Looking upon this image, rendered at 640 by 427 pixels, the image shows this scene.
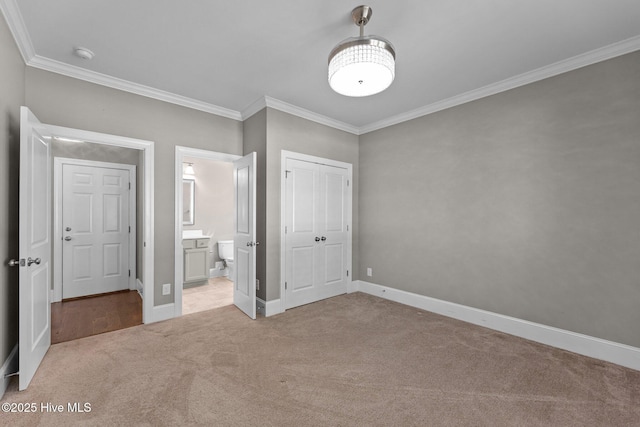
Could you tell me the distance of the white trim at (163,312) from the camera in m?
3.24

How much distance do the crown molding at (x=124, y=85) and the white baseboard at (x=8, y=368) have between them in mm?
2440

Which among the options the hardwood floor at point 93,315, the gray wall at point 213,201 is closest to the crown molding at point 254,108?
the gray wall at point 213,201

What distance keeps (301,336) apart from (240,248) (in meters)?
1.39

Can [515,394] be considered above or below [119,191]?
below

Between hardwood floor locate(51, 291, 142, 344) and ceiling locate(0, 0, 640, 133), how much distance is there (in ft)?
8.49

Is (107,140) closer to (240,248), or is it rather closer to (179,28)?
(179,28)

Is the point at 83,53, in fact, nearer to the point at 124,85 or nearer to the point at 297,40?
the point at 124,85

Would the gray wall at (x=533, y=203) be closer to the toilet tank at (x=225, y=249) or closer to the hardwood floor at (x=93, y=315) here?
the toilet tank at (x=225, y=249)

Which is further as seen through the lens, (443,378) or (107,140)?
(107,140)

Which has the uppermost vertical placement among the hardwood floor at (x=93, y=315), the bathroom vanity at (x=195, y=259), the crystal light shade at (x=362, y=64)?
the crystal light shade at (x=362, y=64)

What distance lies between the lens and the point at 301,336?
9.46ft

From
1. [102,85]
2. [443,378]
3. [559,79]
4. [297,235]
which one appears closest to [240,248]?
[297,235]

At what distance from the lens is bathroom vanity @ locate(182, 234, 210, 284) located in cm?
473

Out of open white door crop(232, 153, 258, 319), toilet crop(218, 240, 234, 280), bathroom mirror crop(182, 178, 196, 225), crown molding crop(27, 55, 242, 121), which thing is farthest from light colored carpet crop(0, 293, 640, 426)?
bathroom mirror crop(182, 178, 196, 225)
